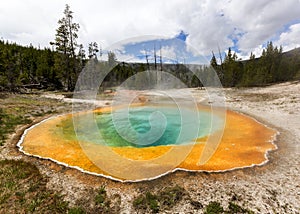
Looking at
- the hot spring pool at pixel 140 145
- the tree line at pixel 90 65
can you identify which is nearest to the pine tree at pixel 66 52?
the tree line at pixel 90 65

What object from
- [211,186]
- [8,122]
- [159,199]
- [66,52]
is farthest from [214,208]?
[66,52]

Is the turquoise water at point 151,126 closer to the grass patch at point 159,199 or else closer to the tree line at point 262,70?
the grass patch at point 159,199

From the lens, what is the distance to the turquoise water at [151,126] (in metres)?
14.4

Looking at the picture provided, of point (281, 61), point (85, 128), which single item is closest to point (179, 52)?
point (85, 128)

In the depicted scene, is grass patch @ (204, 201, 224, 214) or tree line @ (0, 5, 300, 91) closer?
grass patch @ (204, 201, 224, 214)

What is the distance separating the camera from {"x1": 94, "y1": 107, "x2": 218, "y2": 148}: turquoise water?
14.4 meters

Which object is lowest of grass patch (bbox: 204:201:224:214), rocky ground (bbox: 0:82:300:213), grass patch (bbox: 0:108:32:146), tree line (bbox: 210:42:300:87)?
grass patch (bbox: 204:201:224:214)

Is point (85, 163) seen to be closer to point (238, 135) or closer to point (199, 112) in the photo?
point (238, 135)

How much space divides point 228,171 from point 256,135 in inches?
239

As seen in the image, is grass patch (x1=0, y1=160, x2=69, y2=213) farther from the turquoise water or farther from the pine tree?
the pine tree

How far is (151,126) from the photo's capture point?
1941cm

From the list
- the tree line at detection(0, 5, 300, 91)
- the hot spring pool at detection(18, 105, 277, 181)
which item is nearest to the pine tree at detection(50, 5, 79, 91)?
the tree line at detection(0, 5, 300, 91)

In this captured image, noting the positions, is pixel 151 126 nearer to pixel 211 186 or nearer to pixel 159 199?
pixel 211 186

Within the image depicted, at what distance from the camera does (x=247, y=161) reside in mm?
9078
